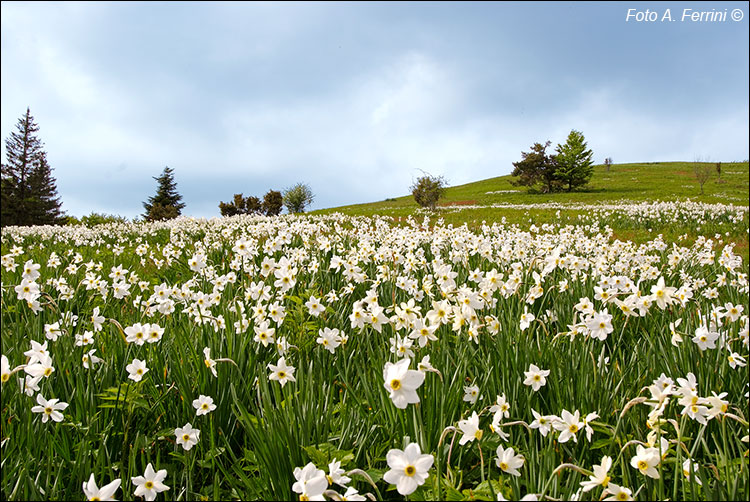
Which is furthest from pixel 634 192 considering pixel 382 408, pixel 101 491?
pixel 101 491

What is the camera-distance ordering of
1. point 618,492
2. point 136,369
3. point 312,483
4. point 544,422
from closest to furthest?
point 312,483 → point 618,492 → point 544,422 → point 136,369

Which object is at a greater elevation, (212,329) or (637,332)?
(212,329)

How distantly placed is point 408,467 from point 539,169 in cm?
5261

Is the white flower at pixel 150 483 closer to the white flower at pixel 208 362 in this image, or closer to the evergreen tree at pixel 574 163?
the white flower at pixel 208 362

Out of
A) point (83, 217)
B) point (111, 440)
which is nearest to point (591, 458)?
point (111, 440)

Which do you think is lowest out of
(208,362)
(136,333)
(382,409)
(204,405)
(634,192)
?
(382,409)

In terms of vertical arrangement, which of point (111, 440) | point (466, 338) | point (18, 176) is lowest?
point (111, 440)

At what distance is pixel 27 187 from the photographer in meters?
50.4

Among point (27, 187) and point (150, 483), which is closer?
point (150, 483)

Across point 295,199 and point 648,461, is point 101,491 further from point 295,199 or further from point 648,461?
point 295,199

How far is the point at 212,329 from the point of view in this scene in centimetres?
297

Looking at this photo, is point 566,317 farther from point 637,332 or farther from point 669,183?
point 669,183

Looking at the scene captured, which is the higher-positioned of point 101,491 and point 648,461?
point 101,491

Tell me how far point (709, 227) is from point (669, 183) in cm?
4003
